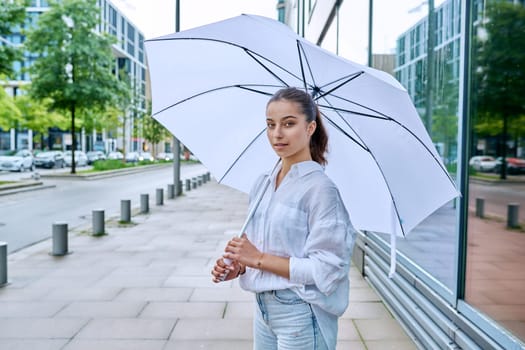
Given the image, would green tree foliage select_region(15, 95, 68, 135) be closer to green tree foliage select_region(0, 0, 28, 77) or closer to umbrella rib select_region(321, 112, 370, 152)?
green tree foliage select_region(0, 0, 28, 77)

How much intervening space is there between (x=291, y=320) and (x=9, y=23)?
21702mm

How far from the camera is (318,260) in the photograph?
179 cm

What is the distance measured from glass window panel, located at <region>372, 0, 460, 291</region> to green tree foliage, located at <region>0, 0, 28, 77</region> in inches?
710

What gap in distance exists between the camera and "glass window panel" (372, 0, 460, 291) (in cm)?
392

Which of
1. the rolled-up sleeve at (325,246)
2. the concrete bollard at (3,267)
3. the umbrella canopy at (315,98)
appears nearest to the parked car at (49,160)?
the concrete bollard at (3,267)

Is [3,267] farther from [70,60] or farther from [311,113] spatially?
[70,60]

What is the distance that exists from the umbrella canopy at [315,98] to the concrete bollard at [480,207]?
3.97 ft

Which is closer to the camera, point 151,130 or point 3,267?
point 3,267

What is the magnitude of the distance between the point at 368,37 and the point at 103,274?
4.97 m

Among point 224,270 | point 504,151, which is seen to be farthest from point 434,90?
point 224,270

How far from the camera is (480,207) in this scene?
3.38 m

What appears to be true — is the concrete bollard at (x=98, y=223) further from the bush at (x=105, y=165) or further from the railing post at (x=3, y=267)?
the bush at (x=105, y=165)

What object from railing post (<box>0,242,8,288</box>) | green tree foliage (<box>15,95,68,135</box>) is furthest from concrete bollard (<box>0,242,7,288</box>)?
green tree foliage (<box>15,95,68,135</box>)

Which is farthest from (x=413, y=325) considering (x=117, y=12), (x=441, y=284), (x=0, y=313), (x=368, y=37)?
(x=117, y=12)
